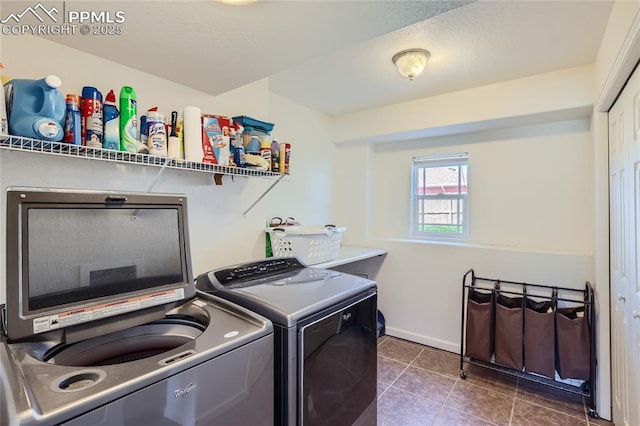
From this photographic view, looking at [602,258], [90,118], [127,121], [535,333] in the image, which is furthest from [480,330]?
[90,118]

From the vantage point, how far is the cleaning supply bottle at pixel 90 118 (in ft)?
4.12

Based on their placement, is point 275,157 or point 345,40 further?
point 275,157

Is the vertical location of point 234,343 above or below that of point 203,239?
below

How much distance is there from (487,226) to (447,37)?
173 cm

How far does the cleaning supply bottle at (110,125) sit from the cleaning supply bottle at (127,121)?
26 millimetres

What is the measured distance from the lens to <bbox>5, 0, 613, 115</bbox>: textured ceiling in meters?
1.18

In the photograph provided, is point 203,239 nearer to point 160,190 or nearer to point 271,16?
point 160,190

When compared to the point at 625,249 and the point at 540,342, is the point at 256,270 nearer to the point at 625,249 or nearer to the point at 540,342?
the point at 625,249

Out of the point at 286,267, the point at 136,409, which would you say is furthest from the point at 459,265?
the point at 136,409

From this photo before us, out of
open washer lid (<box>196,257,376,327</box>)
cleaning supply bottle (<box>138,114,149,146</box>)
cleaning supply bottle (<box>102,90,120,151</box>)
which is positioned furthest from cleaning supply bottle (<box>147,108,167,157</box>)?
open washer lid (<box>196,257,376,327</box>)

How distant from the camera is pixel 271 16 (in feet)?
3.94

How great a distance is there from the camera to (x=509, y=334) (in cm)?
238

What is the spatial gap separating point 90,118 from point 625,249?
2.57m

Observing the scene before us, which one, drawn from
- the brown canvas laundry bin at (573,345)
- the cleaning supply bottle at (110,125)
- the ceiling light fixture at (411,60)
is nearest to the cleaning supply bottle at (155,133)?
the cleaning supply bottle at (110,125)
